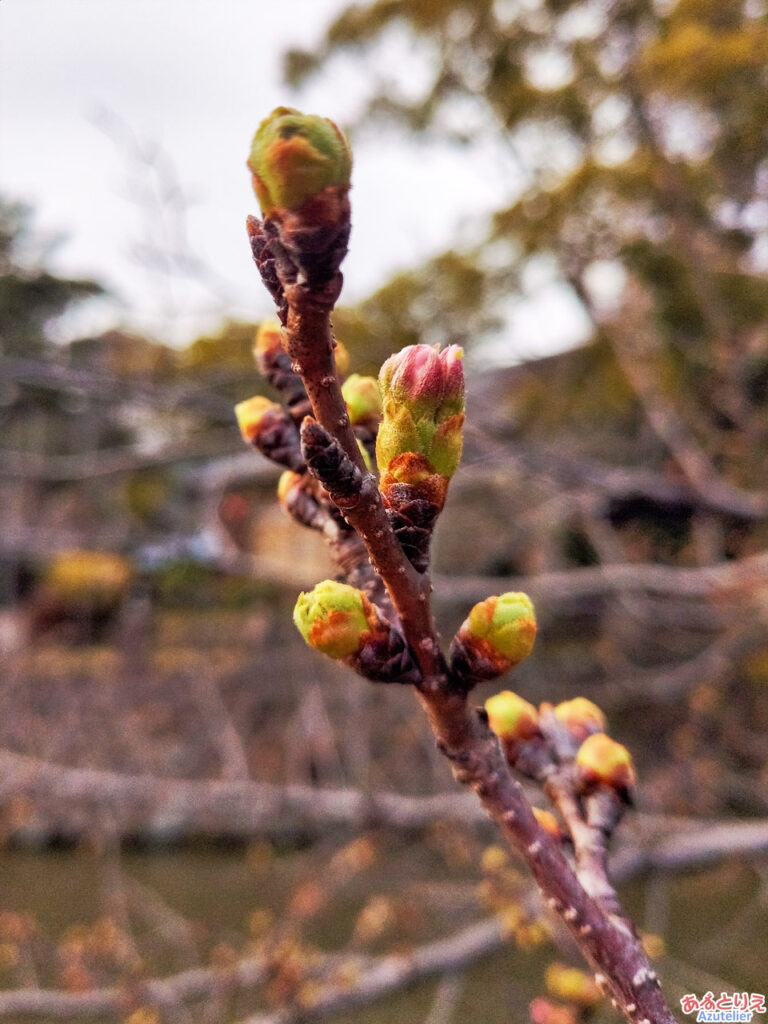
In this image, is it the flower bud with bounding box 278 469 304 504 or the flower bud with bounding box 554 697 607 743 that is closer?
the flower bud with bounding box 278 469 304 504

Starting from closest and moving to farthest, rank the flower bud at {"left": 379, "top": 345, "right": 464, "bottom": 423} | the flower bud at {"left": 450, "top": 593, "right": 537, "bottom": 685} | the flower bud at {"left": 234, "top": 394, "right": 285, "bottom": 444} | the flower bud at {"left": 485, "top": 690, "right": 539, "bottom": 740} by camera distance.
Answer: the flower bud at {"left": 379, "top": 345, "right": 464, "bottom": 423} → the flower bud at {"left": 450, "top": 593, "right": 537, "bottom": 685} → the flower bud at {"left": 234, "top": 394, "right": 285, "bottom": 444} → the flower bud at {"left": 485, "top": 690, "right": 539, "bottom": 740}

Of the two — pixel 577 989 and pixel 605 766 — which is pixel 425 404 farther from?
pixel 577 989

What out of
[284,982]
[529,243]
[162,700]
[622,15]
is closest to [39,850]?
[162,700]

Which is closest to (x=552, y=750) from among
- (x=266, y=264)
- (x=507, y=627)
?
(x=507, y=627)

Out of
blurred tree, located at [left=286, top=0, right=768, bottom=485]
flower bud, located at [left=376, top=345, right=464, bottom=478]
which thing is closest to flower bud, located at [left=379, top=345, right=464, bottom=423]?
flower bud, located at [left=376, top=345, right=464, bottom=478]

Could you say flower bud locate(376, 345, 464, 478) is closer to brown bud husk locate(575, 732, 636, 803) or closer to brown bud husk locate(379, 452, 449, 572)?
brown bud husk locate(379, 452, 449, 572)

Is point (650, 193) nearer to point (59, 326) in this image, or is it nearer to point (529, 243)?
point (529, 243)

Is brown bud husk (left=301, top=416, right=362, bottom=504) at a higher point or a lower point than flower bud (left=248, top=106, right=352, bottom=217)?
lower
